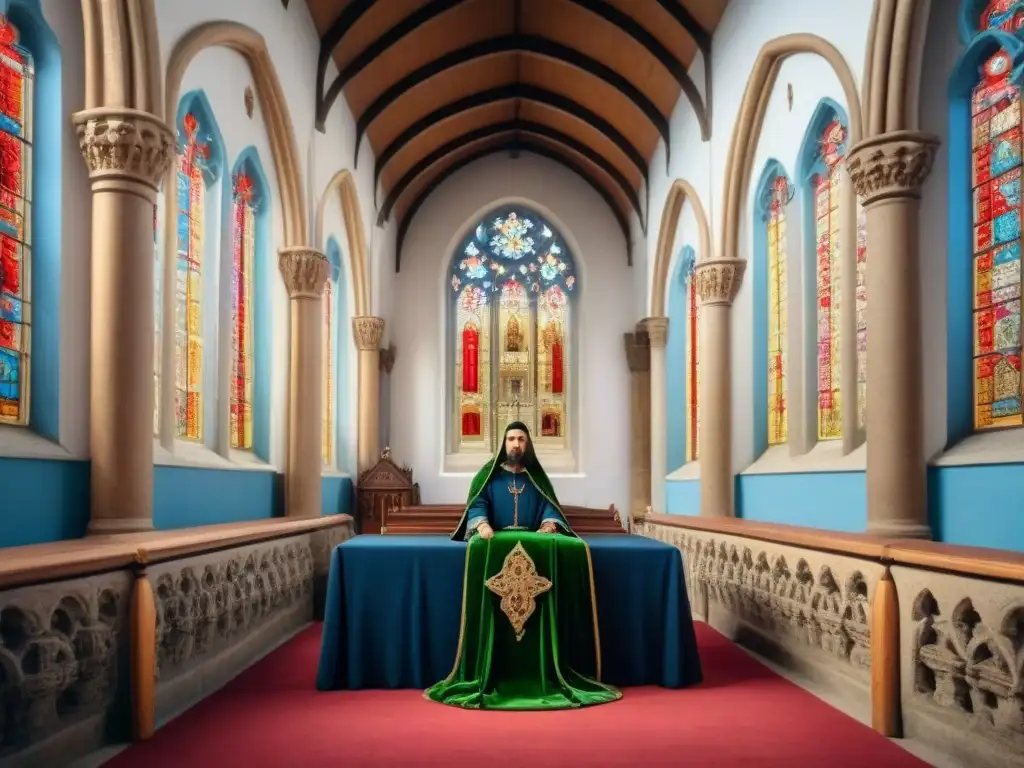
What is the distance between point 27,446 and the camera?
541 centimetres

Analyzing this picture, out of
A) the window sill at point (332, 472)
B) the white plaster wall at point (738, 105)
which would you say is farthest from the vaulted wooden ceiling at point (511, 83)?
the window sill at point (332, 472)

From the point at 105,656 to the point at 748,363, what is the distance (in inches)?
296

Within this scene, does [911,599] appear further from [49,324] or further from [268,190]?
[268,190]

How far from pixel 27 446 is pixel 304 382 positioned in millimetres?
4991

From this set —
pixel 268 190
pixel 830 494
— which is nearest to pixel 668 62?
pixel 268 190

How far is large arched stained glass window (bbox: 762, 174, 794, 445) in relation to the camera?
32.6 feet

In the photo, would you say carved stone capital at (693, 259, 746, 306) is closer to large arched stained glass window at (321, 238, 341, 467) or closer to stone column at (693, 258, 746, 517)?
stone column at (693, 258, 746, 517)

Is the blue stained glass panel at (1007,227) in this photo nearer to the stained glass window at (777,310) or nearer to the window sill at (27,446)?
the stained glass window at (777,310)

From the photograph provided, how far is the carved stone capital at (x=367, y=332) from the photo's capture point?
14.9 metres

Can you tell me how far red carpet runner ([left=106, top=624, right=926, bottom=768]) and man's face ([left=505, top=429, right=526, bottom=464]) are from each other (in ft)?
5.05

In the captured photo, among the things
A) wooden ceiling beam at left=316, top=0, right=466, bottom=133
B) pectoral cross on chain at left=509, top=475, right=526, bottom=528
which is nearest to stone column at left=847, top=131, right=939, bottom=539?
pectoral cross on chain at left=509, top=475, right=526, bottom=528

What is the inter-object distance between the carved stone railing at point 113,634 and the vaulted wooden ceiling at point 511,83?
21.7 ft

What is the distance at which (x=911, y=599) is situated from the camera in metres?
4.74

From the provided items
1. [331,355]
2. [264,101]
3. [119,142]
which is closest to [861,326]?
[119,142]
